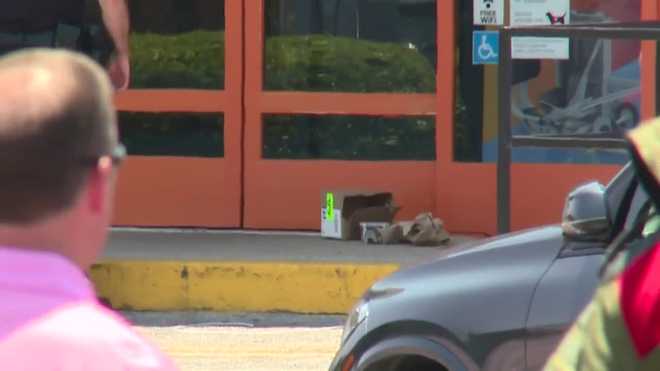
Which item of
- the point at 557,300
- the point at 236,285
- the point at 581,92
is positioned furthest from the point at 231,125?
the point at 557,300

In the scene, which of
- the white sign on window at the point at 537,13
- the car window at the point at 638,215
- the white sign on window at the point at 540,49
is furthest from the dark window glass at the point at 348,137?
the car window at the point at 638,215

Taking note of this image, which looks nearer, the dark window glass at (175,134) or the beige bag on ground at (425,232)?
the beige bag on ground at (425,232)

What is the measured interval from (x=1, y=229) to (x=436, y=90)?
396 inches

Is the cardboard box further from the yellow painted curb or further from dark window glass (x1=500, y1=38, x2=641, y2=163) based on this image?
the yellow painted curb

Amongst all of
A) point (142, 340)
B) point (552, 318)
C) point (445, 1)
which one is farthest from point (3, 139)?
point (445, 1)

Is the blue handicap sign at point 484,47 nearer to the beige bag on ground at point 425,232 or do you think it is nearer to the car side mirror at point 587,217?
the beige bag on ground at point 425,232

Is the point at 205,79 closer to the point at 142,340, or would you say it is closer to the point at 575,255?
the point at 575,255

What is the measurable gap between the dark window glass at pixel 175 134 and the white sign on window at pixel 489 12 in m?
2.12

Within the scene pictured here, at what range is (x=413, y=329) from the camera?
5539 millimetres

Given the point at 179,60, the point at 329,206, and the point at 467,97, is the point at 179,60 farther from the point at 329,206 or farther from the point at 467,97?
the point at 467,97

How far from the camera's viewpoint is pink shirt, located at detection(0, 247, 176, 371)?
204 cm

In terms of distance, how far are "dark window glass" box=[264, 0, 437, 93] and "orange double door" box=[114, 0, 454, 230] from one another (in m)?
0.03

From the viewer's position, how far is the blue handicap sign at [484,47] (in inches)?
465

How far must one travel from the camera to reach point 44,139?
6.72 ft
